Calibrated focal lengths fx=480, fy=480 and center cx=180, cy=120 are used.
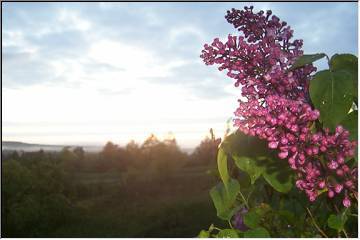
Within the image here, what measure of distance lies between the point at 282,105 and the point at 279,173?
233 mm

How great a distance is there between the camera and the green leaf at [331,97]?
64 cm

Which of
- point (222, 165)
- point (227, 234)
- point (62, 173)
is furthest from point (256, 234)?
point (62, 173)

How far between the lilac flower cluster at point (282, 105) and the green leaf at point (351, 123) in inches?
1.2

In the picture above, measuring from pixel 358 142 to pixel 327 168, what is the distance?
54mm

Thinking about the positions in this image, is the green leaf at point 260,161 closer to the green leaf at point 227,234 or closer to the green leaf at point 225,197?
the green leaf at point 225,197

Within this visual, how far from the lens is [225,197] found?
905 mm

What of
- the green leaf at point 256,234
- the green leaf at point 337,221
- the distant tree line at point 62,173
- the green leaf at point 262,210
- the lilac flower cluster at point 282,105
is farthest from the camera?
the distant tree line at point 62,173

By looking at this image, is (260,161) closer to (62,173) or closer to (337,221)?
(337,221)

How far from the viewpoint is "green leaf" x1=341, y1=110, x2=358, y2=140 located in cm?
66

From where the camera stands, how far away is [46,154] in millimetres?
5676

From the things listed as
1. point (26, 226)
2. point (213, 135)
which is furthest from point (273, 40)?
point (26, 226)

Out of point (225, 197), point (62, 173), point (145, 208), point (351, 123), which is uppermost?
point (351, 123)

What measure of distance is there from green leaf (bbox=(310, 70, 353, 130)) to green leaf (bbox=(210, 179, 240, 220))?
261mm

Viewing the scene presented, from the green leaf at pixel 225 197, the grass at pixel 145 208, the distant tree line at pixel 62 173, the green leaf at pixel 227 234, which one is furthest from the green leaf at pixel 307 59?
the grass at pixel 145 208
